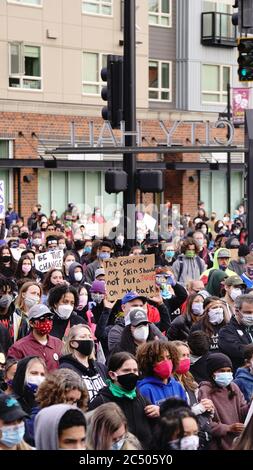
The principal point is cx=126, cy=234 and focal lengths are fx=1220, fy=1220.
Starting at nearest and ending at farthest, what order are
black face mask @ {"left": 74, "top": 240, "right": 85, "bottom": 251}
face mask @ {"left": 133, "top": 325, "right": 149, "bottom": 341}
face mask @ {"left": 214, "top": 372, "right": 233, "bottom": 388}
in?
face mask @ {"left": 214, "top": 372, "right": 233, "bottom": 388} → face mask @ {"left": 133, "top": 325, "right": 149, "bottom": 341} → black face mask @ {"left": 74, "top": 240, "right": 85, "bottom": 251}

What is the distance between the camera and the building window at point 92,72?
4303 centimetres

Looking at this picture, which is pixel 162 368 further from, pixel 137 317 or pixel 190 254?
pixel 190 254

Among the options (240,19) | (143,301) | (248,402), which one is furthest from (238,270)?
(248,402)

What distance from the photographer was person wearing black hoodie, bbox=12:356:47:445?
8.29 m

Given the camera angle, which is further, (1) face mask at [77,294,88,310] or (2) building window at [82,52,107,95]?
(2) building window at [82,52,107,95]

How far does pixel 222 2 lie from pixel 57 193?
12.5 metres

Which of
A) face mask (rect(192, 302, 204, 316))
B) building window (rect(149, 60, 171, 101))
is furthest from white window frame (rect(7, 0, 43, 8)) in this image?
face mask (rect(192, 302, 204, 316))

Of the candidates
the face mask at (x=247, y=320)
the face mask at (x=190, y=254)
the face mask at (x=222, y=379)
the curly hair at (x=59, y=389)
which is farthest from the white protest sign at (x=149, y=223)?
the curly hair at (x=59, y=389)

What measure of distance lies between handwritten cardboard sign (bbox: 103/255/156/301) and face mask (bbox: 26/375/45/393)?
4.54 meters

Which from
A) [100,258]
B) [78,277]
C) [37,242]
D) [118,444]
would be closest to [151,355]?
[118,444]

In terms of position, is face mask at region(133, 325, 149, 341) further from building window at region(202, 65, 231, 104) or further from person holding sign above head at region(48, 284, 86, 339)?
building window at region(202, 65, 231, 104)

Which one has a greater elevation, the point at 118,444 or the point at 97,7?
the point at 97,7

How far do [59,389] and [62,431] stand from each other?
1336mm

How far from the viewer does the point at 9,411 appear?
21.1ft
